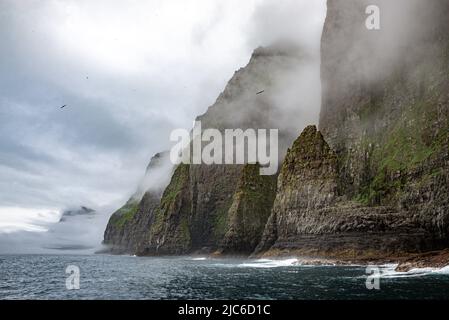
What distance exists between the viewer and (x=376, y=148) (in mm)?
122812

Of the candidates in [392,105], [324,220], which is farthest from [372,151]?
[324,220]

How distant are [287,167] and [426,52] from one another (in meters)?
53.5

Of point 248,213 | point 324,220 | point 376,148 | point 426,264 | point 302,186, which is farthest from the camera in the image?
point 248,213

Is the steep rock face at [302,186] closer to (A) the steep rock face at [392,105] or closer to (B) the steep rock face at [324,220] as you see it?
(B) the steep rock face at [324,220]

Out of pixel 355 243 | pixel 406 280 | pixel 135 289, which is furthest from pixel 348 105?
pixel 135 289

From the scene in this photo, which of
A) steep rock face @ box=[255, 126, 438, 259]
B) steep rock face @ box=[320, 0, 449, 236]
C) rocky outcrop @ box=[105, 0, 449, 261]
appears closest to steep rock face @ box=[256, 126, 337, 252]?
steep rock face @ box=[255, 126, 438, 259]

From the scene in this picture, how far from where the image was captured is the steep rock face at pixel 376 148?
3777 inches

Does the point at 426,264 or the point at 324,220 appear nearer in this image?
the point at 426,264

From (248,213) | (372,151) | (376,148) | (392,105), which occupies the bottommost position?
(248,213)

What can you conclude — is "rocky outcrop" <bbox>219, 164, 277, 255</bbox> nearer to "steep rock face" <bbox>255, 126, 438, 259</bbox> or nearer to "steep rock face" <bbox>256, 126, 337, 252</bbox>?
"steep rock face" <bbox>256, 126, 337, 252</bbox>

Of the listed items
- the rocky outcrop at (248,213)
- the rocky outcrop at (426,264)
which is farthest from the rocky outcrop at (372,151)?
the rocky outcrop at (426,264)

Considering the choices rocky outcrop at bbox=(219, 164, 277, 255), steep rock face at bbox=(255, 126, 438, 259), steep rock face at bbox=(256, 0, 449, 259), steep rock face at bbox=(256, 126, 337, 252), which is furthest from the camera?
rocky outcrop at bbox=(219, 164, 277, 255)

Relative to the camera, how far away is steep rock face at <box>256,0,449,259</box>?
315 ft

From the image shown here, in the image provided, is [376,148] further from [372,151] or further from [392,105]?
[392,105]
